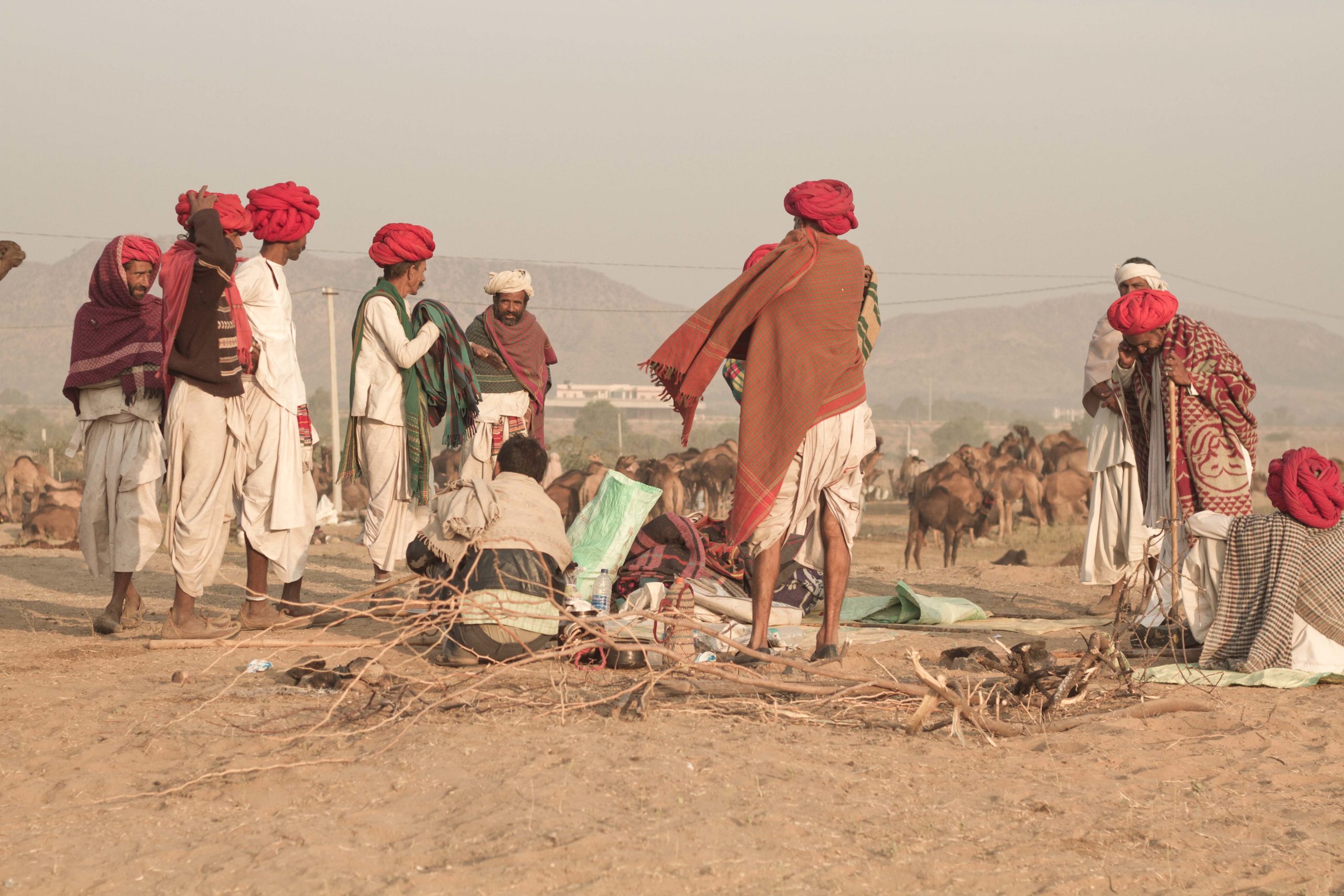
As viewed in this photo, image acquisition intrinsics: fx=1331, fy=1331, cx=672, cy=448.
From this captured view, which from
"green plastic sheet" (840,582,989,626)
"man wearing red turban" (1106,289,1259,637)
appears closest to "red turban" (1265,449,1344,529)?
"man wearing red turban" (1106,289,1259,637)

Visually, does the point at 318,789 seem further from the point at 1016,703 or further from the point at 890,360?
the point at 890,360

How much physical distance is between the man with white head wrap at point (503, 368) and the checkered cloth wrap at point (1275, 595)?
432 cm

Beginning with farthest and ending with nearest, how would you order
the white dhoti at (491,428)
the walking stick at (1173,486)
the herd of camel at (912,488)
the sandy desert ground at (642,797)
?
the herd of camel at (912,488) < the white dhoti at (491,428) < the walking stick at (1173,486) < the sandy desert ground at (642,797)

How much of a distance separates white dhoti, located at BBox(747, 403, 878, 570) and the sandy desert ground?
3.21 ft

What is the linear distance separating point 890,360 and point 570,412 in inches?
2799

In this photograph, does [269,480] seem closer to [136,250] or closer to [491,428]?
[136,250]

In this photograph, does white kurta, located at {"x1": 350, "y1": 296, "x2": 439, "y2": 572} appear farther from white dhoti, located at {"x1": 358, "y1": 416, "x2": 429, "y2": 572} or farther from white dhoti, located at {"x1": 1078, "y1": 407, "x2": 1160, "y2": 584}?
white dhoti, located at {"x1": 1078, "y1": 407, "x2": 1160, "y2": 584}

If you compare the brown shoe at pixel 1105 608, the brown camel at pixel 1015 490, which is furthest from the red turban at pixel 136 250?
the brown camel at pixel 1015 490

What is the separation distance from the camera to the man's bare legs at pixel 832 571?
5711mm

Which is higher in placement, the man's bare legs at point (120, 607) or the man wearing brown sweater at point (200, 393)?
the man wearing brown sweater at point (200, 393)

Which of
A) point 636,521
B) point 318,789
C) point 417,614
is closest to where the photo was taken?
point 318,789

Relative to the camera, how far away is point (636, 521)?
7.23 metres

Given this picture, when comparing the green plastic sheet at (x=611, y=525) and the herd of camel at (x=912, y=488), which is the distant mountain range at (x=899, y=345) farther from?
the green plastic sheet at (x=611, y=525)

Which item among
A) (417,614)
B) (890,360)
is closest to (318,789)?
(417,614)
